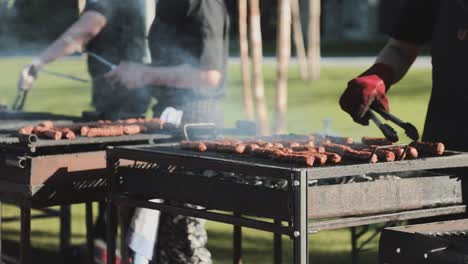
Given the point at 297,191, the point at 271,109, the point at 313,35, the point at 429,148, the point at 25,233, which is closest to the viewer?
the point at 297,191

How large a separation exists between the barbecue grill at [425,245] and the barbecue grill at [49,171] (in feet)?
5.04

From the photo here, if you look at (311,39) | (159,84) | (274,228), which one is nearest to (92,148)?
(159,84)

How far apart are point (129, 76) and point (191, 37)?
1.22 ft

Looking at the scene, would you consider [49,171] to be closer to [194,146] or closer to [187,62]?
[194,146]

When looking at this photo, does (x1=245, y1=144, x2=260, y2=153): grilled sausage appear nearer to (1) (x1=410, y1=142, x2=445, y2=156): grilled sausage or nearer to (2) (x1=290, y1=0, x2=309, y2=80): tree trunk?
(1) (x1=410, y1=142, x2=445, y2=156): grilled sausage

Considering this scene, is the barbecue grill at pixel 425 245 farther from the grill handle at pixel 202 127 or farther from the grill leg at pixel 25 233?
the grill leg at pixel 25 233

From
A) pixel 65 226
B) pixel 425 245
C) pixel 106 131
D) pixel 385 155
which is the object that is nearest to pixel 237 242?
pixel 106 131

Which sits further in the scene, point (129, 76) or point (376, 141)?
point (129, 76)

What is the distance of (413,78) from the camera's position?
651 inches

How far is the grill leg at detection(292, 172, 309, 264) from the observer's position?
274cm

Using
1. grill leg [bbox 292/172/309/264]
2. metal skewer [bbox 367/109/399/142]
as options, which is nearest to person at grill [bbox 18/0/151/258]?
metal skewer [bbox 367/109/399/142]

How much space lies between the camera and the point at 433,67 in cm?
339

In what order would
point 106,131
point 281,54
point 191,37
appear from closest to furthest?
1. point 106,131
2. point 191,37
3. point 281,54

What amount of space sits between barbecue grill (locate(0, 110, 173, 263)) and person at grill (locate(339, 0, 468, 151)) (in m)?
1.12
